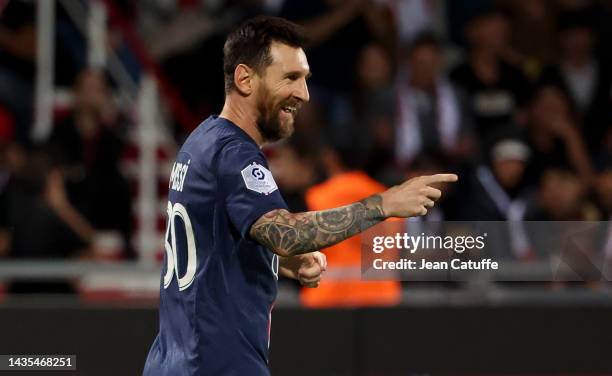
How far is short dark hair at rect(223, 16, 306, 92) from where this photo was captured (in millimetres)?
4621

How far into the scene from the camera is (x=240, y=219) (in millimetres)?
4379

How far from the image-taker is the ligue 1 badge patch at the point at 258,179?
4.38 meters

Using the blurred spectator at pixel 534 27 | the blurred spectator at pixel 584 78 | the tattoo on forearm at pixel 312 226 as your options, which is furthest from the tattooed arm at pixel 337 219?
the blurred spectator at pixel 534 27

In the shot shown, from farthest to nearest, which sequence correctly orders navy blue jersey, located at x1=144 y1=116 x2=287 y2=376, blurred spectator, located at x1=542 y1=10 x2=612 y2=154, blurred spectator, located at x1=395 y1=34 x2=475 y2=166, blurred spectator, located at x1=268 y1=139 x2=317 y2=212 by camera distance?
blurred spectator, located at x1=542 y1=10 x2=612 y2=154 → blurred spectator, located at x1=395 y1=34 x2=475 y2=166 → blurred spectator, located at x1=268 y1=139 x2=317 y2=212 → navy blue jersey, located at x1=144 y1=116 x2=287 y2=376

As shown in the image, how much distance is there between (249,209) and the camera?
14.3 ft

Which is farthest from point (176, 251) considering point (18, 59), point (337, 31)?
point (18, 59)

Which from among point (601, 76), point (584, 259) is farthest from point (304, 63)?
point (601, 76)

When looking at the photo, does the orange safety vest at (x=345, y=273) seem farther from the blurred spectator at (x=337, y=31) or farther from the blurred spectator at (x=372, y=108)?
the blurred spectator at (x=337, y=31)

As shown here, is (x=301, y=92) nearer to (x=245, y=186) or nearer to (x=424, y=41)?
(x=245, y=186)

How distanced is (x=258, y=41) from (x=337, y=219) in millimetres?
717

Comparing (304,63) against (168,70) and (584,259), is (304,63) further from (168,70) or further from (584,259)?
(168,70)

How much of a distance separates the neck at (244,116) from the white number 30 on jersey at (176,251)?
358mm

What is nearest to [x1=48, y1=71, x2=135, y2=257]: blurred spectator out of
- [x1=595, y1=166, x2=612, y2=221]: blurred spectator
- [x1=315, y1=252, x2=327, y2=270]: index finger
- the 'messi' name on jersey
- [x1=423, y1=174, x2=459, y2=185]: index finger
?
[x1=595, y1=166, x2=612, y2=221]: blurred spectator

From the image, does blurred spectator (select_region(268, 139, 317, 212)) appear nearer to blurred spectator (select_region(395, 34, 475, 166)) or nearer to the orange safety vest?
the orange safety vest
